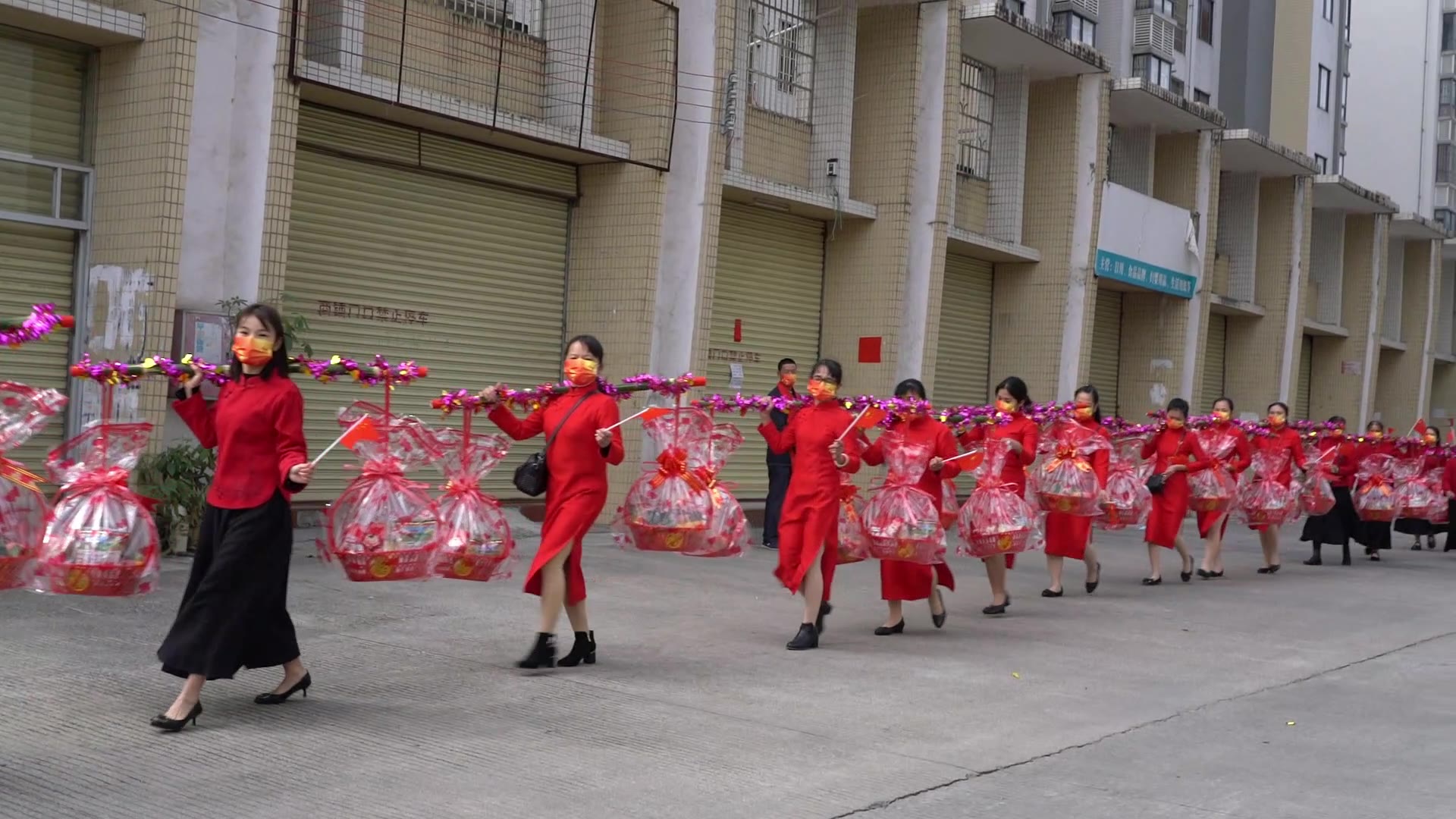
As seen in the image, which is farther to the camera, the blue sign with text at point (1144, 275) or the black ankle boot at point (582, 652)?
the blue sign with text at point (1144, 275)

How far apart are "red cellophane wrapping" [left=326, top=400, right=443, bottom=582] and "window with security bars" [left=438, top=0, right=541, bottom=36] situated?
805 centimetres

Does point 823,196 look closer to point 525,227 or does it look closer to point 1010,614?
point 525,227

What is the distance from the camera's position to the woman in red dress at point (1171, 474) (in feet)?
46.7

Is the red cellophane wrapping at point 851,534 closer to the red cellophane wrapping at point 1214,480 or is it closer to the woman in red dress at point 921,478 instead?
the woman in red dress at point 921,478

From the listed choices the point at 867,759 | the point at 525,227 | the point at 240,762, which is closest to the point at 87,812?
the point at 240,762

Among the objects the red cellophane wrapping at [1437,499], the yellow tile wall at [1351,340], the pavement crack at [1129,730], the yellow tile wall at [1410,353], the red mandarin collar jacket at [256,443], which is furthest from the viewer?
the yellow tile wall at [1410,353]

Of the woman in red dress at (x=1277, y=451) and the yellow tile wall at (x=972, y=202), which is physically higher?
the yellow tile wall at (x=972, y=202)

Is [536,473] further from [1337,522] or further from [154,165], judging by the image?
[1337,522]

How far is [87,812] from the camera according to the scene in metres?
5.10

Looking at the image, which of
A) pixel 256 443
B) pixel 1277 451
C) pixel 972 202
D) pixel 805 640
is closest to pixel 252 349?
pixel 256 443

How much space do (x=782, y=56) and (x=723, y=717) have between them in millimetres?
12875

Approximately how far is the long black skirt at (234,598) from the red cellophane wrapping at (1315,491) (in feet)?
42.6

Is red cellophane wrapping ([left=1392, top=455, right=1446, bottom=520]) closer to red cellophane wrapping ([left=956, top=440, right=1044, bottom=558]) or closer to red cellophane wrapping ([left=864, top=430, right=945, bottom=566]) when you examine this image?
red cellophane wrapping ([left=956, top=440, right=1044, bottom=558])

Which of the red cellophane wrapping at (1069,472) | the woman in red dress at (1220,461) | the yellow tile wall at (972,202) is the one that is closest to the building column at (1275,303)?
the yellow tile wall at (972,202)
